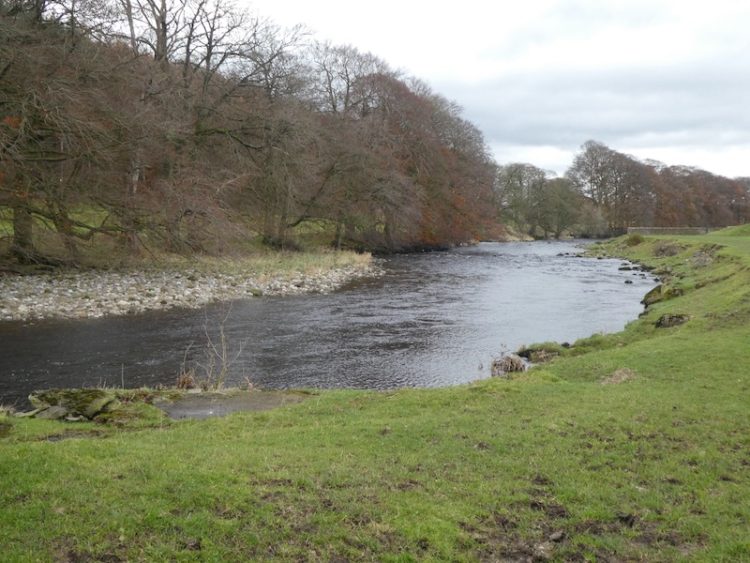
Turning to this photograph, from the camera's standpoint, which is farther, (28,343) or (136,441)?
(28,343)

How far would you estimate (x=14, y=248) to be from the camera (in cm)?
2636

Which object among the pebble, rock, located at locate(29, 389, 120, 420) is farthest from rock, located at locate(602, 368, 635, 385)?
the pebble

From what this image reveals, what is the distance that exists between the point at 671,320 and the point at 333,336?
1010 cm

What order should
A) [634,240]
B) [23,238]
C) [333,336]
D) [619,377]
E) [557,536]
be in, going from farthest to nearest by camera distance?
1. [634,240]
2. [23,238]
3. [333,336]
4. [619,377]
5. [557,536]

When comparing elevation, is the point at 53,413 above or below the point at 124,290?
below

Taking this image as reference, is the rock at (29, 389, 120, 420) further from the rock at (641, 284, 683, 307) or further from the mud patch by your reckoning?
the rock at (641, 284, 683, 307)

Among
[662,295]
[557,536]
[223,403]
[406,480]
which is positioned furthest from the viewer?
[662,295]

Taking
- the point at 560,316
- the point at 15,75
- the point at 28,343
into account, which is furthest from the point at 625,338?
the point at 15,75

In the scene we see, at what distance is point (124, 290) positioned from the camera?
24.9m

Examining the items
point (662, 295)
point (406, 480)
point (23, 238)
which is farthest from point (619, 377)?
point (23, 238)

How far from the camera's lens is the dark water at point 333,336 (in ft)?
48.6

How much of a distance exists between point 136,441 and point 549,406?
6.19 metres

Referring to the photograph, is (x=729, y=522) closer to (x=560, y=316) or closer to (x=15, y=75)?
(x=560, y=316)

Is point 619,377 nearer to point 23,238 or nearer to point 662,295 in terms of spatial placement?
point 662,295
